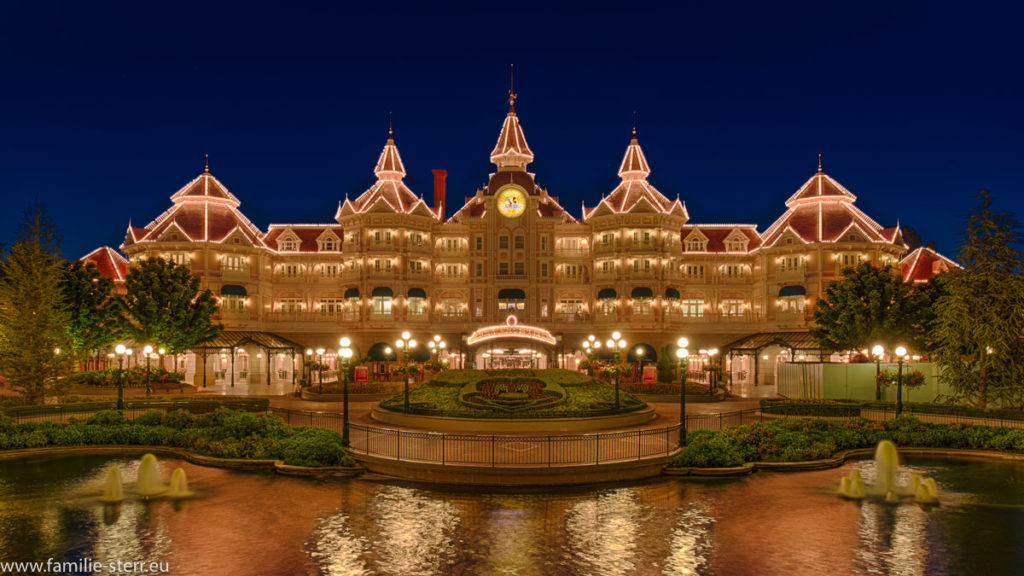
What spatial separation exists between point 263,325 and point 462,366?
20.6 meters

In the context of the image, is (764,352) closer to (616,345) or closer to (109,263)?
(616,345)

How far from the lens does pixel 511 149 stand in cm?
7544

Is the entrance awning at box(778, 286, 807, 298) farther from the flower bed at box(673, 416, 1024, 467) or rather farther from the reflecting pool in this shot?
the reflecting pool

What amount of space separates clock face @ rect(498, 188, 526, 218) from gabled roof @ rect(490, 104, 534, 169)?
4686mm

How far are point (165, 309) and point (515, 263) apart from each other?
111ft

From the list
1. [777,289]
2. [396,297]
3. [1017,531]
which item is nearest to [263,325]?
[396,297]

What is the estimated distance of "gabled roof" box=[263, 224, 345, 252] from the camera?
75.6 metres

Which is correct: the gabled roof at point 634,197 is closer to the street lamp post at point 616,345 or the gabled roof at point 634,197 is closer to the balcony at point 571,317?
the balcony at point 571,317

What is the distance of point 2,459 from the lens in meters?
26.6

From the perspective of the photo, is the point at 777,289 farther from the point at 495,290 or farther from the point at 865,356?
the point at 495,290

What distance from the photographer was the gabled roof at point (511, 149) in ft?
248

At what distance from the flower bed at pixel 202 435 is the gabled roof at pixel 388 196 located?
4198 centimetres

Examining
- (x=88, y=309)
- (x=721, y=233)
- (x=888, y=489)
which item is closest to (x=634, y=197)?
(x=721, y=233)

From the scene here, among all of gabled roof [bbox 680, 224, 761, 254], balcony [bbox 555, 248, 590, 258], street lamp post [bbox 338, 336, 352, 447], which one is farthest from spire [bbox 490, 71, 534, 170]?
street lamp post [bbox 338, 336, 352, 447]
